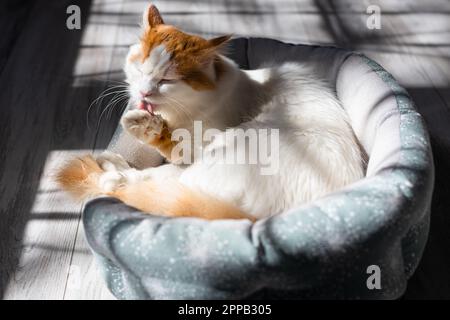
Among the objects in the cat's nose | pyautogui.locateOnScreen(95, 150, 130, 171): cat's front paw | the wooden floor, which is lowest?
the wooden floor

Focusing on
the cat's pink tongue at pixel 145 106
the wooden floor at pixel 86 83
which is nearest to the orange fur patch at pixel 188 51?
the cat's pink tongue at pixel 145 106

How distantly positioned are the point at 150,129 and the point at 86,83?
87cm

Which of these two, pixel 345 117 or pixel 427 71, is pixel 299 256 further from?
pixel 427 71

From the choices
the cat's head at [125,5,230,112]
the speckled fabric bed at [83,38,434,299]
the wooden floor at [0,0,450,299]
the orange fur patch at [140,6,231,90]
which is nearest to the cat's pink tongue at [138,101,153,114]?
the cat's head at [125,5,230,112]

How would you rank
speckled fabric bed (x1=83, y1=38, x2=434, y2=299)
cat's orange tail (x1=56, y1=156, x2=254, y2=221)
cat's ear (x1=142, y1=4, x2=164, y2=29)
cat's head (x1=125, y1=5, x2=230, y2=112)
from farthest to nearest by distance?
cat's ear (x1=142, y1=4, x2=164, y2=29) → cat's head (x1=125, y1=5, x2=230, y2=112) → cat's orange tail (x1=56, y1=156, x2=254, y2=221) → speckled fabric bed (x1=83, y1=38, x2=434, y2=299)

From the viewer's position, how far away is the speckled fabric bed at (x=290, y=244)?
3.30 feet

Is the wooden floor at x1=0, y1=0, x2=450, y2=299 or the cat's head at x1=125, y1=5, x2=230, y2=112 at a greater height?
the cat's head at x1=125, y1=5, x2=230, y2=112

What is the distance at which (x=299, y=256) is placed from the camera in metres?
1.00

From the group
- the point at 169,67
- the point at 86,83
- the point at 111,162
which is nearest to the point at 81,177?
the point at 111,162

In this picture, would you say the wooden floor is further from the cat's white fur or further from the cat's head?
the cat's head

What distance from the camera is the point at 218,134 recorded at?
4.44 ft

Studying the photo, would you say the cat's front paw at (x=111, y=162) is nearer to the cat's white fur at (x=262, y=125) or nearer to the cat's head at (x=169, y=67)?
the cat's white fur at (x=262, y=125)

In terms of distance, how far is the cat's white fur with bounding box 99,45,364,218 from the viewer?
46.9 inches
